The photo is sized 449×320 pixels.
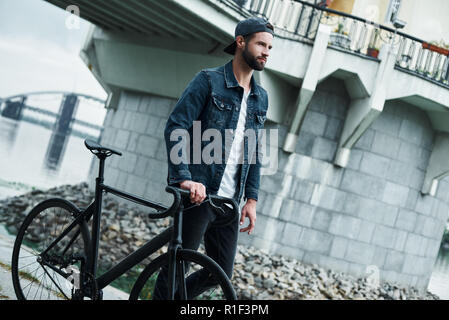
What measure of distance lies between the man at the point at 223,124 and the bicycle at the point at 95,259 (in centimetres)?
11

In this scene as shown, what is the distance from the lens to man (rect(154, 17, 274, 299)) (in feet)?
7.42

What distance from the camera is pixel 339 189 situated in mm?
9375

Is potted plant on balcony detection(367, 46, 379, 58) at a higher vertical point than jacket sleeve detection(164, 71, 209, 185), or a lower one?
higher

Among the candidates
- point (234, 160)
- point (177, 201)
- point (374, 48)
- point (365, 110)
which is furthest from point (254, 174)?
point (374, 48)

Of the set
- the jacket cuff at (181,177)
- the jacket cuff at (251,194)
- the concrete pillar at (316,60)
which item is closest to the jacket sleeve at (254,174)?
the jacket cuff at (251,194)

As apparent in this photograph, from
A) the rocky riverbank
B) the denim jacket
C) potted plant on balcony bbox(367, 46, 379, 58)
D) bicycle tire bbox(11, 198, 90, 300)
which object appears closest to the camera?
the denim jacket

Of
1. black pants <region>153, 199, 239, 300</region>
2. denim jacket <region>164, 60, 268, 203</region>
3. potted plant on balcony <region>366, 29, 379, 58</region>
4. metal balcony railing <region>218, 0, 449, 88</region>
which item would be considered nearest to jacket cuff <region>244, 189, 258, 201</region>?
denim jacket <region>164, 60, 268, 203</region>

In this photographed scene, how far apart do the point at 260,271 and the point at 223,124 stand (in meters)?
6.23

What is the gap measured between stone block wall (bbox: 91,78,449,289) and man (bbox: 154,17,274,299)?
6.73 m

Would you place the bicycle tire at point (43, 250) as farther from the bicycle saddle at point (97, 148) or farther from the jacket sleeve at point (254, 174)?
the jacket sleeve at point (254, 174)

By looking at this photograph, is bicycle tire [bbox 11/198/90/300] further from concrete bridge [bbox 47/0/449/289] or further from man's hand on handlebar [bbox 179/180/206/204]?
concrete bridge [bbox 47/0/449/289]

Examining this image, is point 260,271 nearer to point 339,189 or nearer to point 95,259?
point 339,189

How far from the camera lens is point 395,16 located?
987cm

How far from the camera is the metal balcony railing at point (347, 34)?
856cm
